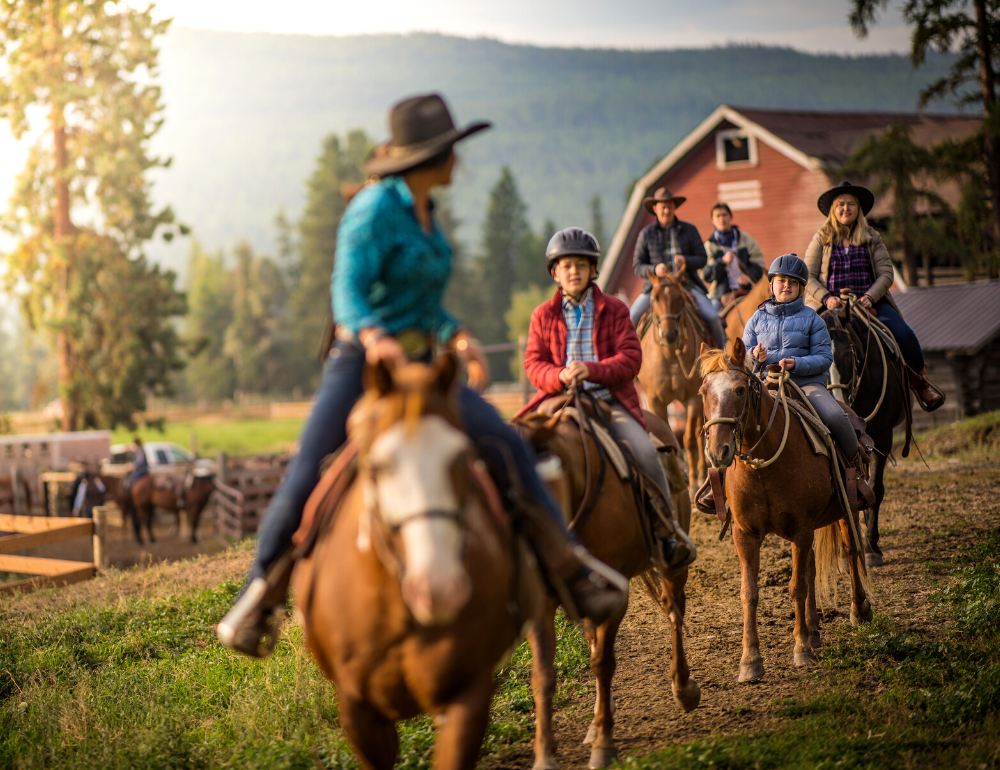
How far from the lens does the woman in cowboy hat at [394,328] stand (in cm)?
376

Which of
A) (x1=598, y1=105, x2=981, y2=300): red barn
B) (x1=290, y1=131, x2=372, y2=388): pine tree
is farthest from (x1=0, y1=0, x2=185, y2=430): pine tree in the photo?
(x1=290, y1=131, x2=372, y2=388): pine tree

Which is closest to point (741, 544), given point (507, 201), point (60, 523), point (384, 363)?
point (384, 363)

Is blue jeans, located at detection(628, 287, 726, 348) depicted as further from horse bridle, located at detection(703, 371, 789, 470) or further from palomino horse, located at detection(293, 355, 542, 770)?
palomino horse, located at detection(293, 355, 542, 770)

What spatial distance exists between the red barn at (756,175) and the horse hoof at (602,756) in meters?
29.4

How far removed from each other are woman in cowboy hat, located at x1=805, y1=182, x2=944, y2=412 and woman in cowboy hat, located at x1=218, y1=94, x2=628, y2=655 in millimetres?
6674

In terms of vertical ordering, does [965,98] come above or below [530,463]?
above

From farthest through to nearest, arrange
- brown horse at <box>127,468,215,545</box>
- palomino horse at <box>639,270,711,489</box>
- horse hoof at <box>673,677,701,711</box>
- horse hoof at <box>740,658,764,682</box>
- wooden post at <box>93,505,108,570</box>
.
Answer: brown horse at <box>127,468,215,545</box> < wooden post at <box>93,505,108,570</box> < palomino horse at <box>639,270,711,489</box> < horse hoof at <box>740,658,764,682</box> < horse hoof at <box>673,677,701,711</box>

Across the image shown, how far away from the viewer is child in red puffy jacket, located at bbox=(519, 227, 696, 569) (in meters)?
5.94

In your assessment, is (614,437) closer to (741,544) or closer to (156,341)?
(741,544)

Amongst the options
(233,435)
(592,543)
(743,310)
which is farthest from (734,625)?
(233,435)

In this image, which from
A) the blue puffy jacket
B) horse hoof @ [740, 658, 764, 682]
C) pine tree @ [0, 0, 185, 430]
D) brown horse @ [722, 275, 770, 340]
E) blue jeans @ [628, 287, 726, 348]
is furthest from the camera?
pine tree @ [0, 0, 185, 430]

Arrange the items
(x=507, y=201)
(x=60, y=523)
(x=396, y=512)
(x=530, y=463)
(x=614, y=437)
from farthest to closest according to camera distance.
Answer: (x=507, y=201)
(x=60, y=523)
(x=614, y=437)
(x=530, y=463)
(x=396, y=512)

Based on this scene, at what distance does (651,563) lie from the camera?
19.7ft

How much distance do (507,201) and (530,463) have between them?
10679 centimetres
